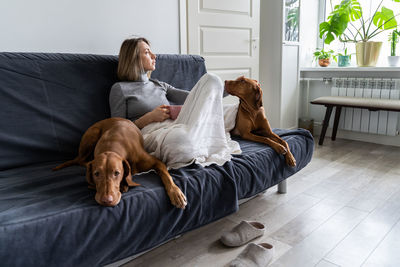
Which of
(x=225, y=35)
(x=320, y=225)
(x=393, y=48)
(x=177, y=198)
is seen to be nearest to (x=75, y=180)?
(x=177, y=198)

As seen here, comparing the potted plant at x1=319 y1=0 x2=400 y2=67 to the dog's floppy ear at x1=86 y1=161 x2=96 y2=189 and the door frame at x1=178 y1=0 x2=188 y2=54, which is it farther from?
the dog's floppy ear at x1=86 y1=161 x2=96 y2=189

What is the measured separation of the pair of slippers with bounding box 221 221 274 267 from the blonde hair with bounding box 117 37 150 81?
0.99 metres

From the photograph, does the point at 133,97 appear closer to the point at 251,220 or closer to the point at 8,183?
the point at 8,183

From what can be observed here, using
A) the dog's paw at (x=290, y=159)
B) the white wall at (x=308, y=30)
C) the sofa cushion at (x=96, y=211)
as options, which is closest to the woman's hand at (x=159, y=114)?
the sofa cushion at (x=96, y=211)

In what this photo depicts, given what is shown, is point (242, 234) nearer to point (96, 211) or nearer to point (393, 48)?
point (96, 211)

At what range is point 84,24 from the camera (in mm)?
2100

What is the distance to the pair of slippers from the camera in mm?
1339

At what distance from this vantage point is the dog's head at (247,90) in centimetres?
178

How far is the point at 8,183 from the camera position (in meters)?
1.25

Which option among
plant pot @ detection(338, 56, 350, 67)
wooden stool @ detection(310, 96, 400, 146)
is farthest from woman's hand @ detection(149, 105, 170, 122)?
plant pot @ detection(338, 56, 350, 67)

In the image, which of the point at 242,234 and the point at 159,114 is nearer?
the point at 242,234

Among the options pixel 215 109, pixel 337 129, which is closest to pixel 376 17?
pixel 337 129

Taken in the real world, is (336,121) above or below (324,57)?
below

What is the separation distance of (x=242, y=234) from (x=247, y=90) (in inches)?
30.4
